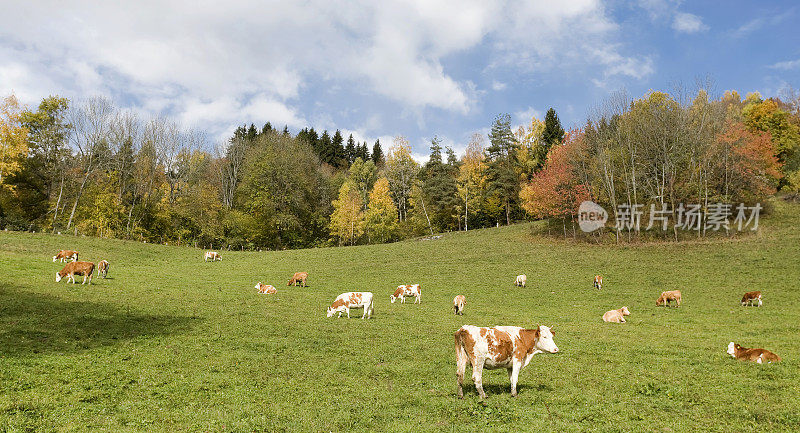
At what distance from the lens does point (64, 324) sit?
50.9ft

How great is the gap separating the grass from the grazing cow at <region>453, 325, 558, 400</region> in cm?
67

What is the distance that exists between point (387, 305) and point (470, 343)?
56.8ft

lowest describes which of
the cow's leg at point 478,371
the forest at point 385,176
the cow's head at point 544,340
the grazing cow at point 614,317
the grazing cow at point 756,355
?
the grazing cow at point 614,317

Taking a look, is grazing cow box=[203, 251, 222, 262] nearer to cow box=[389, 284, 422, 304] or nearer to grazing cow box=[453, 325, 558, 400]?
cow box=[389, 284, 422, 304]

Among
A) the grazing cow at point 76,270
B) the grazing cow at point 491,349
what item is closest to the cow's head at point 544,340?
the grazing cow at point 491,349

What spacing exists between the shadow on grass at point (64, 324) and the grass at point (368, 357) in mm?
76

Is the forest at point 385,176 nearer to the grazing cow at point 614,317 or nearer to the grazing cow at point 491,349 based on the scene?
the grazing cow at point 614,317

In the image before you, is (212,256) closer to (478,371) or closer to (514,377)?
(478,371)

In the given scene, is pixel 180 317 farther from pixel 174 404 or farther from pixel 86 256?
pixel 86 256

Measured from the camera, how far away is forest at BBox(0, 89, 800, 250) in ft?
152

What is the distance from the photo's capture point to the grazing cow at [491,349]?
9.30 metres

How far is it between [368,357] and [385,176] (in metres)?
66.6

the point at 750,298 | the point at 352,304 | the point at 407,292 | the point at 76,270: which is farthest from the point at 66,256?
the point at 750,298

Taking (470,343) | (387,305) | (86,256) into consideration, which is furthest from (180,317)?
(86,256)
